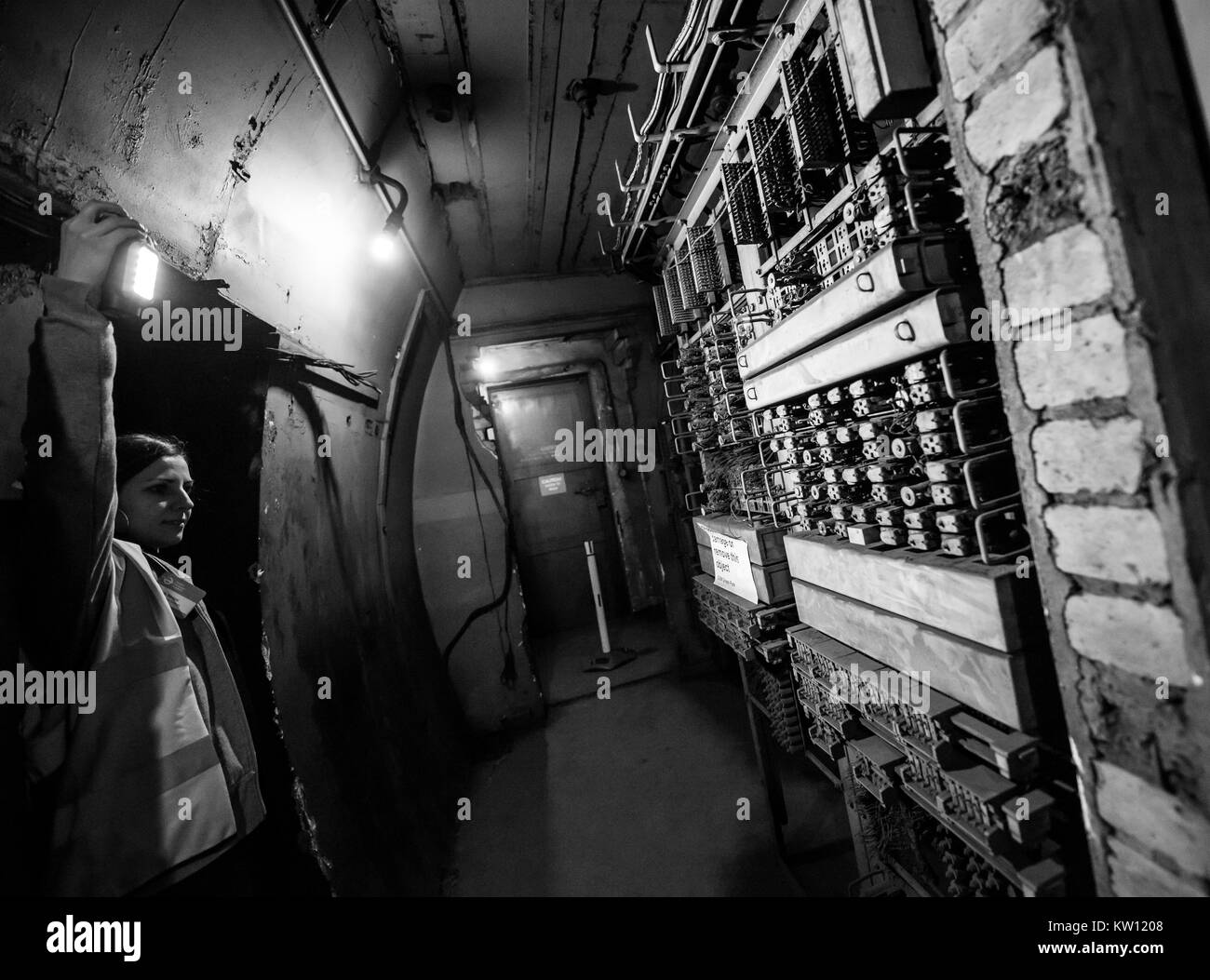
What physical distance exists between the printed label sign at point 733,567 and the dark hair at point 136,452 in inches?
97.4

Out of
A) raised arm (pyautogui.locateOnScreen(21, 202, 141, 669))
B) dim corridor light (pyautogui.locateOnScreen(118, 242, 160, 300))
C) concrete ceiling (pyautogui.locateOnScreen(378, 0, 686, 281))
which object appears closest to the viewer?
raised arm (pyautogui.locateOnScreen(21, 202, 141, 669))

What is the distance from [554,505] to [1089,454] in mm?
5213

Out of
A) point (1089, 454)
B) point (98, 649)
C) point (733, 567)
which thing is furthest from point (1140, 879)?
point (98, 649)

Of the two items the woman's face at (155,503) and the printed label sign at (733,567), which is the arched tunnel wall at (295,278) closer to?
the woman's face at (155,503)

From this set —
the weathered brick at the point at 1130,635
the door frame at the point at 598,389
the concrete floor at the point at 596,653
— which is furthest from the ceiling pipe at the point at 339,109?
the concrete floor at the point at 596,653

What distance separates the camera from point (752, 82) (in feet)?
7.20

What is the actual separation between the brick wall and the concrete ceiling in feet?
6.02

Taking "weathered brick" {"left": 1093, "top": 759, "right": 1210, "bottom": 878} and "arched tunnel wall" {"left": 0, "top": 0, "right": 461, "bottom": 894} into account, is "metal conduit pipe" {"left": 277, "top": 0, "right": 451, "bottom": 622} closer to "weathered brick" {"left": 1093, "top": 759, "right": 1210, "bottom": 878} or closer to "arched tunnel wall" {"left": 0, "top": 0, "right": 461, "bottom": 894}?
"arched tunnel wall" {"left": 0, "top": 0, "right": 461, "bottom": 894}

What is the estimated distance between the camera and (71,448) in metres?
1.06

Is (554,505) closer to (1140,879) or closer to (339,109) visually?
(339,109)

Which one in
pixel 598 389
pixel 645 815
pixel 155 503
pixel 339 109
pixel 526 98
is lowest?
pixel 645 815

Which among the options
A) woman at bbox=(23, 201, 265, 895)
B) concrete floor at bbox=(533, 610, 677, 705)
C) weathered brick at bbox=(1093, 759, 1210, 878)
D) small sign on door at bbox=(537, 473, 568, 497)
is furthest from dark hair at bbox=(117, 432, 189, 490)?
small sign on door at bbox=(537, 473, 568, 497)

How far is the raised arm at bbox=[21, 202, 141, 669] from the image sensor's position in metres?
1.05
